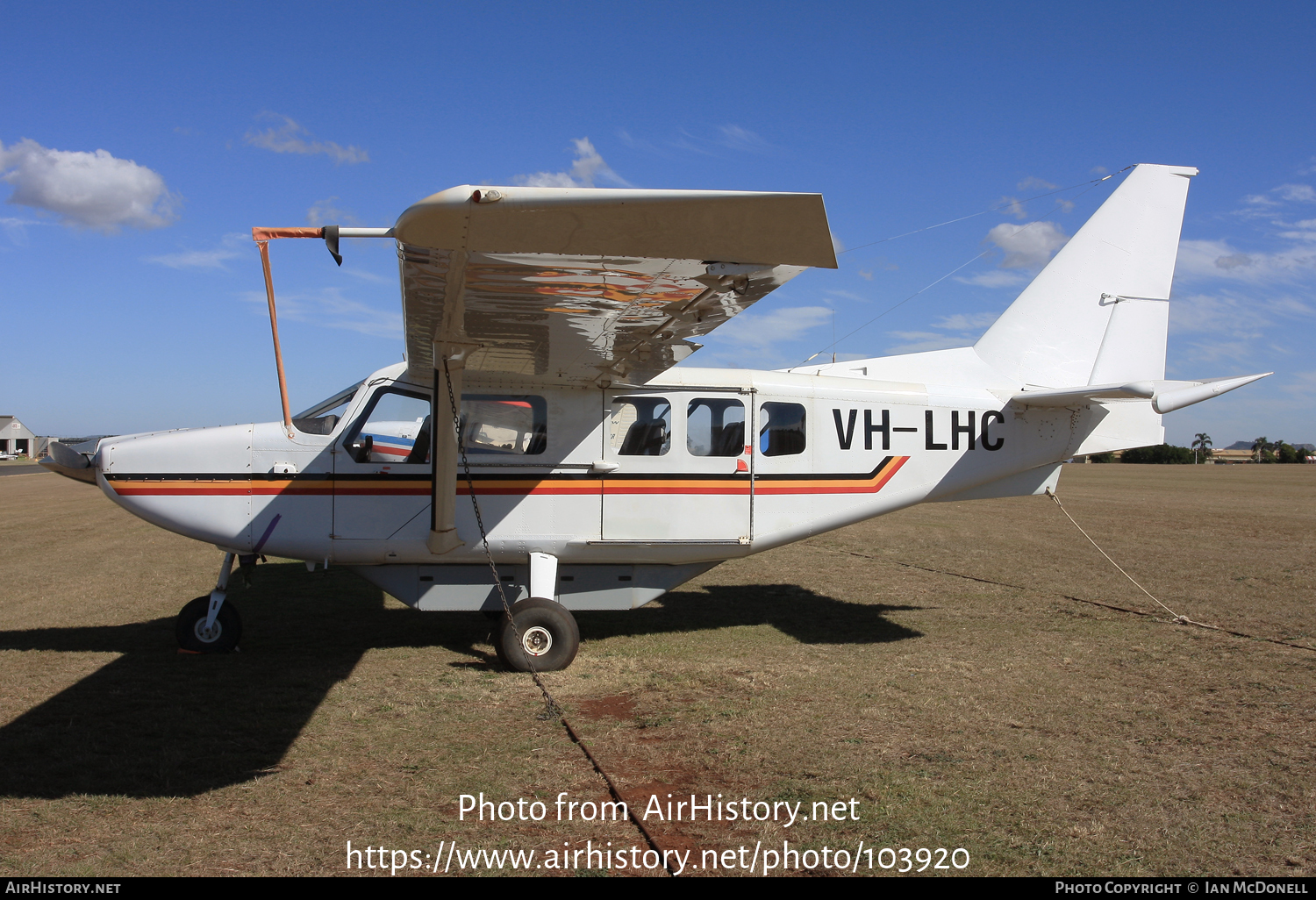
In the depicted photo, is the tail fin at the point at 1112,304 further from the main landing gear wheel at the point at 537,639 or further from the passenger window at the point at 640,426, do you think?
the main landing gear wheel at the point at 537,639

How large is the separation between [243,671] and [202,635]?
0.84 metres

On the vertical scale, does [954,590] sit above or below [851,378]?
below

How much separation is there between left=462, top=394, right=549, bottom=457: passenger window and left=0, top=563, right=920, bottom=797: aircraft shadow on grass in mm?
1946

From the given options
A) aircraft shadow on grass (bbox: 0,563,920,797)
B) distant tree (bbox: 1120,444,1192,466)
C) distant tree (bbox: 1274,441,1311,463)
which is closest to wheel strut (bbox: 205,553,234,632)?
aircraft shadow on grass (bbox: 0,563,920,797)

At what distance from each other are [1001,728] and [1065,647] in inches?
106

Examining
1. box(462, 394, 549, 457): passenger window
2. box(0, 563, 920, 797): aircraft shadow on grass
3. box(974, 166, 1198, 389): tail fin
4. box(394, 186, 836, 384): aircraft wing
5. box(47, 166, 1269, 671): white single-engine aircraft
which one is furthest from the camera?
box(974, 166, 1198, 389): tail fin

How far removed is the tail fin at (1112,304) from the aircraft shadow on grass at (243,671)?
3.25 meters

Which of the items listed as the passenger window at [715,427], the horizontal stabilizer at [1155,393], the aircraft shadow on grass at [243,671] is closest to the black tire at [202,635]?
the aircraft shadow on grass at [243,671]

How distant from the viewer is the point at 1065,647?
301 inches

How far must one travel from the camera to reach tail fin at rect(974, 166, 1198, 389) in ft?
28.6

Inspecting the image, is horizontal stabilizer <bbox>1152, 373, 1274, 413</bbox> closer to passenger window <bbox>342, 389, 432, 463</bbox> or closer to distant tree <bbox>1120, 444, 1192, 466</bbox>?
passenger window <bbox>342, 389, 432, 463</bbox>

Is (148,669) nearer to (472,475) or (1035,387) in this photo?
(472,475)

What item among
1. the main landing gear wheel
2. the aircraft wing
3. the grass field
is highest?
the aircraft wing
